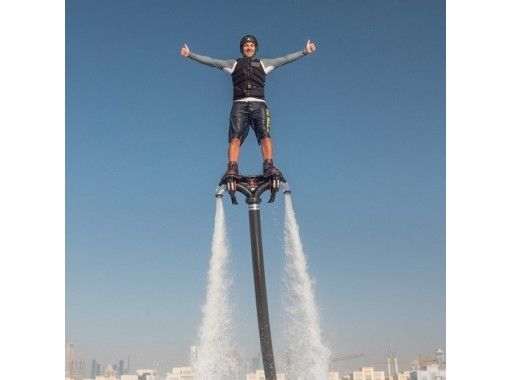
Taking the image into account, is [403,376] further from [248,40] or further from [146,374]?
[248,40]

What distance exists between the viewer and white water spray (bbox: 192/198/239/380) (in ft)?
29.4

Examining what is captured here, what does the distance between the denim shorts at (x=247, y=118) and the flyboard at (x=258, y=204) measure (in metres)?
0.53

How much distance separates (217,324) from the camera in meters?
9.05

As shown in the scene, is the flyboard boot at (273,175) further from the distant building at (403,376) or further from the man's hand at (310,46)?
the distant building at (403,376)

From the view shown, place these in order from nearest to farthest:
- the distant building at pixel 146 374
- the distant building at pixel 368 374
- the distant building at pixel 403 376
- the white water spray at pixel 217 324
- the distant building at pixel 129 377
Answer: the white water spray at pixel 217 324
the distant building at pixel 146 374
the distant building at pixel 129 377
the distant building at pixel 368 374
the distant building at pixel 403 376

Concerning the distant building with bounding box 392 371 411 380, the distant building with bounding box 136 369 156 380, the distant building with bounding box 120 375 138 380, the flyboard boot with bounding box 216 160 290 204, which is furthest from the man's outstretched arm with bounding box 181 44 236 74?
the distant building with bounding box 392 371 411 380

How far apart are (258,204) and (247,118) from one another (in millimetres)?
1054

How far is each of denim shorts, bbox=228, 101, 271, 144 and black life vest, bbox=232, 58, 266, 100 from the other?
0.13m

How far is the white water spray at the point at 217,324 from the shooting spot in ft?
29.4

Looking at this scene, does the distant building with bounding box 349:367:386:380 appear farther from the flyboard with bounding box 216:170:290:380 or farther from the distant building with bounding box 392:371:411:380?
the flyboard with bounding box 216:170:290:380

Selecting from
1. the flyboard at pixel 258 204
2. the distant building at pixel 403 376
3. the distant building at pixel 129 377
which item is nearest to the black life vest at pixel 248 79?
the flyboard at pixel 258 204

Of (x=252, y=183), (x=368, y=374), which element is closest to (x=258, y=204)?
(x=252, y=183)
